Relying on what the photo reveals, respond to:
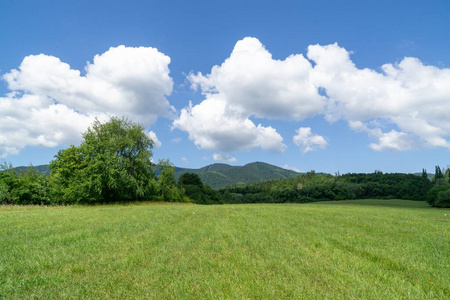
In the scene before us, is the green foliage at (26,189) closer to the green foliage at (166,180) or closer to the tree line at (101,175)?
the tree line at (101,175)

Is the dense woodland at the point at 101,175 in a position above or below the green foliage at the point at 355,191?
above

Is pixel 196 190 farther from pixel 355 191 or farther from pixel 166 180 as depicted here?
pixel 355 191

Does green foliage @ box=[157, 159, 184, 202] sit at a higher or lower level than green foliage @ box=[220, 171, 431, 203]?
higher

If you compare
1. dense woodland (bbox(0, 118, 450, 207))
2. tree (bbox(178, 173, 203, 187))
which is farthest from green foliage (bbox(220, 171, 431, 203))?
dense woodland (bbox(0, 118, 450, 207))

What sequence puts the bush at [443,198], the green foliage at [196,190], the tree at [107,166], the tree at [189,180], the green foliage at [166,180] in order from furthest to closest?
the tree at [189,180]
the green foliage at [196,190]
the bush at [443,198]
the green foliage at [166,180]
the tree at [107,166]

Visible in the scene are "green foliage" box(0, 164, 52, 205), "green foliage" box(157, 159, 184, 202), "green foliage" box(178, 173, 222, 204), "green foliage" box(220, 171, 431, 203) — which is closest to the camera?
"green foliage" box(0, 164, 52, 205)

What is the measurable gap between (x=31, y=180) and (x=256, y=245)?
67100mm

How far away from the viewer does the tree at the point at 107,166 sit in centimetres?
4538

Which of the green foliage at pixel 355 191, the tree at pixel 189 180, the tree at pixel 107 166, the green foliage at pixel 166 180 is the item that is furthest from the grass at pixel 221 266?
the green foliage at pixel 355 191

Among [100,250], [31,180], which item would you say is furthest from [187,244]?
[31,180]

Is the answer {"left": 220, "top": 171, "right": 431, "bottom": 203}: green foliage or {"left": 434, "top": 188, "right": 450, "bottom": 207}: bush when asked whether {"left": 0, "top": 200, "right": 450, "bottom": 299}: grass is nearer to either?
{"left": 434, "top": 188, "right": 450, "bottom": 207}: bush

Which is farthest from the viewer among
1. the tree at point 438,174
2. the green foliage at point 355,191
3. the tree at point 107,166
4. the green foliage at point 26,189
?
the tree at point 438,174

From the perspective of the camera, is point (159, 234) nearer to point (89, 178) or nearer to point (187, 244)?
point (187, 244)

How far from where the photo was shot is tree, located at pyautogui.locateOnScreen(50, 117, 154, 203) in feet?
149
